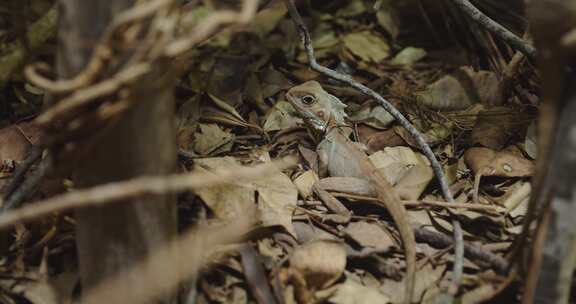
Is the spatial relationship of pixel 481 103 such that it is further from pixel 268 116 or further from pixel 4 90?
pixel 4 90

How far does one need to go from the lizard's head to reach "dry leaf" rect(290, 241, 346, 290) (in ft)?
3.34

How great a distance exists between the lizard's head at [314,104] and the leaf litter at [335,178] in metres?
0.10

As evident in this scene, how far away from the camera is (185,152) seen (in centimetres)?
245

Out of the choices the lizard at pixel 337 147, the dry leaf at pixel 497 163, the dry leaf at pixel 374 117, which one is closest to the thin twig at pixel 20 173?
the lizard at pixel 337 147

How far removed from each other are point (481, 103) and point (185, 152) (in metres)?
1.43

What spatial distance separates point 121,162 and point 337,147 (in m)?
1.37

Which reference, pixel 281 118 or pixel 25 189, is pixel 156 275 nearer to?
pixel 25 189

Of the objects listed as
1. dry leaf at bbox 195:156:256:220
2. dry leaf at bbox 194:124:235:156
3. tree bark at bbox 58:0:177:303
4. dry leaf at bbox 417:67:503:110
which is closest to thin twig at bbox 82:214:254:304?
tree bark at bbox 58:0:177:303

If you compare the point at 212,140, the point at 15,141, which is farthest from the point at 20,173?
the point at 212,140

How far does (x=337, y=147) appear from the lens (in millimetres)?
2768

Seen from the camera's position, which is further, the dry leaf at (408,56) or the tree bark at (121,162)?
the dry leaf at (408,56)

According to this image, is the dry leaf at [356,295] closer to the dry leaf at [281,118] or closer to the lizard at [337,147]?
the lizard at [337,147]

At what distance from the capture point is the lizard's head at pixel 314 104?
294cm

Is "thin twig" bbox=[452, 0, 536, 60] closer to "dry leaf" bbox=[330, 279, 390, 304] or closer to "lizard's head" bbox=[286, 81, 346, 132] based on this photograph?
"lizard's head" bbox=[286, 81, 346, 132]
